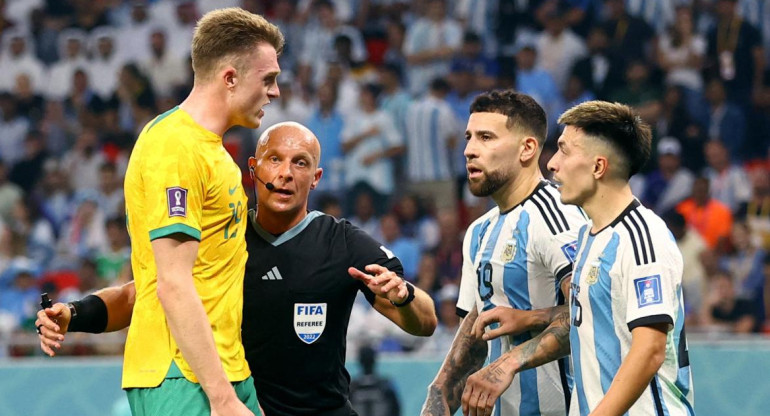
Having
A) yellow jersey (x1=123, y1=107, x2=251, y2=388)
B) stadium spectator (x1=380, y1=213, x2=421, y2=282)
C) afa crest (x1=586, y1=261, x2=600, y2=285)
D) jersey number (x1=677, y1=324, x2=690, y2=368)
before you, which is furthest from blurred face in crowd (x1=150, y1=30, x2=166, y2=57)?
jersey number (x1=677, y1=324, x2=690, y2=368)

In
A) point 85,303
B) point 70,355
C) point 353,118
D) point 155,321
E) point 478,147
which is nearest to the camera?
point 155,321

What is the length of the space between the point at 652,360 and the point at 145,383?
70.6 inches

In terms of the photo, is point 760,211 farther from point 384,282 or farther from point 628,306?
point 384,282

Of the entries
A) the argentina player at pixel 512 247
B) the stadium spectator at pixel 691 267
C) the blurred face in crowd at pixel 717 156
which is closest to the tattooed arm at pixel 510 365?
the argentina player at pixel 512 247

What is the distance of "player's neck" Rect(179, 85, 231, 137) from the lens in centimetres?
416

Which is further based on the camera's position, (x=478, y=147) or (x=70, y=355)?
(x=70, y=355)

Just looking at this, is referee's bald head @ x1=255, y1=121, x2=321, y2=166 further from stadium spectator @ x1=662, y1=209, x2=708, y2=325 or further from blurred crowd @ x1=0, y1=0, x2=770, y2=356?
stadium spectator @ x1=662, y1=209, x2=708, y2=325

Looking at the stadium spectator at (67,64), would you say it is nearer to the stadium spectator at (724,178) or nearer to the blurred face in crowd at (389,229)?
the blurred face in crowd at (389,229)

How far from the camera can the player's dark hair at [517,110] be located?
5.38m

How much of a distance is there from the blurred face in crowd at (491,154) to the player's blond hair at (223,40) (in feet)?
4.67

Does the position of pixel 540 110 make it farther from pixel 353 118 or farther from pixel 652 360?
pixel 353 118

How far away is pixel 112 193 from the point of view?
13453 mm

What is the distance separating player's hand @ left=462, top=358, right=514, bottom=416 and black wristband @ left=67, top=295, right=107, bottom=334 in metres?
1.52

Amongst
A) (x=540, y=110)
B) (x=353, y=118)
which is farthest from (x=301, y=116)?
(x=540, y=110)
